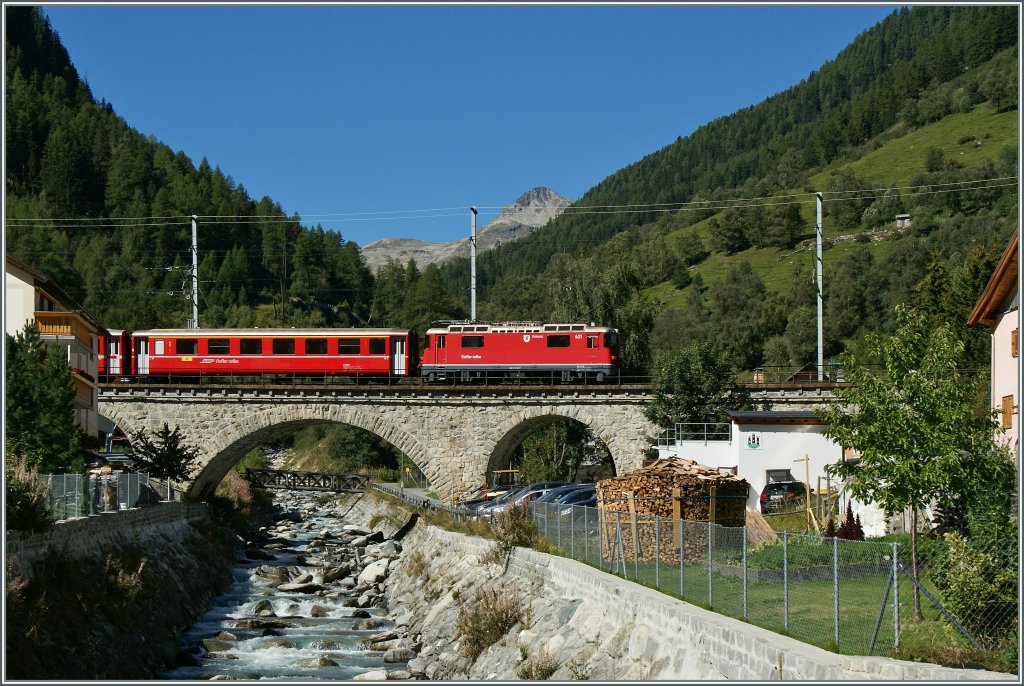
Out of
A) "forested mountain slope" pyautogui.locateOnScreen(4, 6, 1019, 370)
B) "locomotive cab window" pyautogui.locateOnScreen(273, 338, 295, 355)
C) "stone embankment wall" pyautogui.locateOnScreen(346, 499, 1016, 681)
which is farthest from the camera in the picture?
"forested mountain slope" pyautogui.locateOnScreen(4, 6, 1019, 370)

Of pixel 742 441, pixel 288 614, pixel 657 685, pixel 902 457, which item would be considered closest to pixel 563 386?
pixel 742 441

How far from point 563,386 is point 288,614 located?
14977 millimetres

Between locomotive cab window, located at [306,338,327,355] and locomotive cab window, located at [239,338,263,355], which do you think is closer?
locomotive cab window, located at [306,338,327,355]

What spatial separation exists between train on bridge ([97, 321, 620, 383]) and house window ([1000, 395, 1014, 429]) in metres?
21.2

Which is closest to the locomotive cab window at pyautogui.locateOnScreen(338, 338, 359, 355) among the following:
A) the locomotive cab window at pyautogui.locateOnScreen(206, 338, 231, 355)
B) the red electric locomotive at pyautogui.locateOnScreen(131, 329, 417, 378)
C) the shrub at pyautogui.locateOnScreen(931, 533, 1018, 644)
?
the red electric locomotive at pyautogui.locateOnScreen(131, 329, 417, 378)

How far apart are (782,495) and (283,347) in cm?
2399

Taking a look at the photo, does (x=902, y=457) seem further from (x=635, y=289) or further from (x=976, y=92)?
(x=976, y=92)

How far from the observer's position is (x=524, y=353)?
46531mm

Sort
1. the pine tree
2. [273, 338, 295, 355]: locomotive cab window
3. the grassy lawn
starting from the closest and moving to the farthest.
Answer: the grassy lawn → the pine tree → [273, 338, 295, 355]: locomotive cab window

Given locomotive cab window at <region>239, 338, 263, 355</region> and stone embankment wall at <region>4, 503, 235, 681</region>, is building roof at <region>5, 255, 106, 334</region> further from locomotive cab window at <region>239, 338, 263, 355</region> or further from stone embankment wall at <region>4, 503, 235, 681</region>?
stone embankment wall at <region>4, 503, 235, 681</region>

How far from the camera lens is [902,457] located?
17531 mm

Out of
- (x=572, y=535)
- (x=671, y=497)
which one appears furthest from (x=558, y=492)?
(x=671, y=497)

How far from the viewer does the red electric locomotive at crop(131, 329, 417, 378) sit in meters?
47.6

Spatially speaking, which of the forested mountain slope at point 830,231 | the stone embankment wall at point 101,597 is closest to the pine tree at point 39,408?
the stone embankment wall at point 101,597
